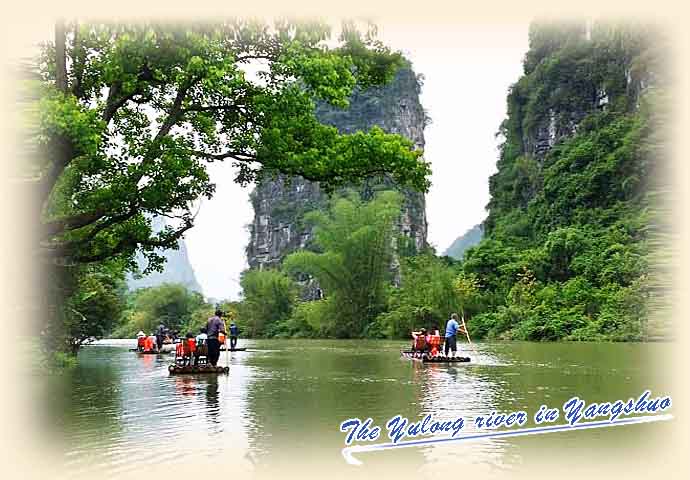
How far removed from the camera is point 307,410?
991 cm

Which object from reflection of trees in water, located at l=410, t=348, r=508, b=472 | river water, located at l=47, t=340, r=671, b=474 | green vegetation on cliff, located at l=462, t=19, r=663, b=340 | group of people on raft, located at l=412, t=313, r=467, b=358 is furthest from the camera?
green vegetation on cliff, located at l=462, t=19, r=663, b=340

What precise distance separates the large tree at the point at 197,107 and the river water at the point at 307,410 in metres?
2.82

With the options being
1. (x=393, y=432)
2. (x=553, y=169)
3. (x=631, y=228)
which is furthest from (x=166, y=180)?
(x=553, y=169)

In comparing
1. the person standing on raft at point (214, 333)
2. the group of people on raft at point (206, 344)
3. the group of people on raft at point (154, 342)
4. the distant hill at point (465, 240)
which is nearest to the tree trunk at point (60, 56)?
the group of people on raft at point (206, 344)

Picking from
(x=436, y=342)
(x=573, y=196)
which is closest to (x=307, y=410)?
(x=436, y=342)

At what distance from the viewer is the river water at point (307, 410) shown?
6918mm

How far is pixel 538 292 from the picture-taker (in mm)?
46344

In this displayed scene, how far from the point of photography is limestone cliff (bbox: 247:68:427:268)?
89938 mm

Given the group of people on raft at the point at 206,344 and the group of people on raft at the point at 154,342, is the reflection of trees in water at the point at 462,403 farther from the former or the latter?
the group of people on raft at the point at 154,342

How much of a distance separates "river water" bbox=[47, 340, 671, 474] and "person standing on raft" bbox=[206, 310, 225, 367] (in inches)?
25.0

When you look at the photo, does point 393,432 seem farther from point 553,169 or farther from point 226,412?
point 553,169

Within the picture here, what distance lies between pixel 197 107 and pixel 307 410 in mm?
4671

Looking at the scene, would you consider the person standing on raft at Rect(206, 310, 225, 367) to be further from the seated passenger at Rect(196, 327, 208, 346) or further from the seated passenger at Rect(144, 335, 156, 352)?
the seated passenger at Rect(144, 335, 156, 352)

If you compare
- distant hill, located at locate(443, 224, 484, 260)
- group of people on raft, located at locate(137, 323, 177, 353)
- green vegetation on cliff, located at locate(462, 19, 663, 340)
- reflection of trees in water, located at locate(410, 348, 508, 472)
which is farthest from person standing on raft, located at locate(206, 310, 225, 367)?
distant hill, located at locate(443, 224, 484, 260)
